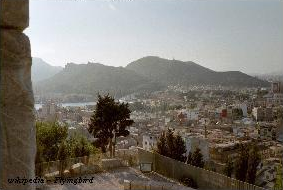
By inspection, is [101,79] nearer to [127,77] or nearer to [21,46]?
[127,77]

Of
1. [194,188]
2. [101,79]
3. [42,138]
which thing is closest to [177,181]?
[194,188]

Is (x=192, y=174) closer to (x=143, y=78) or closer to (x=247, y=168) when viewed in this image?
(x=247, y=168)

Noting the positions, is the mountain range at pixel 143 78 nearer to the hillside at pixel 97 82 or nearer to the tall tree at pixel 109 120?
the hillside at pixel 97 82

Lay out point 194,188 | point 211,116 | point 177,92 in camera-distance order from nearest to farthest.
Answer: point 194,188, point 211,116, point 177,92

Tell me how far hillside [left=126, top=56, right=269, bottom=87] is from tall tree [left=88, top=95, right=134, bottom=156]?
12088cm

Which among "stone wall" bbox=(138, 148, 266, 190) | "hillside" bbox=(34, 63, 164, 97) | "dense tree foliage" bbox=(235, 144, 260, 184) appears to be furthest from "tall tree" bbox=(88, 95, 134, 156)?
"hillside" bbox=(34, 63, 164, 97)

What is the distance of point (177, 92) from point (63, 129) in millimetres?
118057

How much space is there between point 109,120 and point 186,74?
127463mm

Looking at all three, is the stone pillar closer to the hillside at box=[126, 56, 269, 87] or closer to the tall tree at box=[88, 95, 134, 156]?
the tall tree at box=[88, 95, 134, 156]

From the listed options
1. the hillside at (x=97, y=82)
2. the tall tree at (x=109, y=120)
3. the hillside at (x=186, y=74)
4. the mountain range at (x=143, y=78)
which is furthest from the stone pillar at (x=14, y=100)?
the hillside at (x=186, y=74)

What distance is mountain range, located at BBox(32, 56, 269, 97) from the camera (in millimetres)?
135125

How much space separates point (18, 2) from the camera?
245 centimetres

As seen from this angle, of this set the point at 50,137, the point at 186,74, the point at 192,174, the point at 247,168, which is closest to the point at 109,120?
the point at 50,137

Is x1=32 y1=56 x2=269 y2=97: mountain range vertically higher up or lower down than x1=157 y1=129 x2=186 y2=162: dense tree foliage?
higher up
